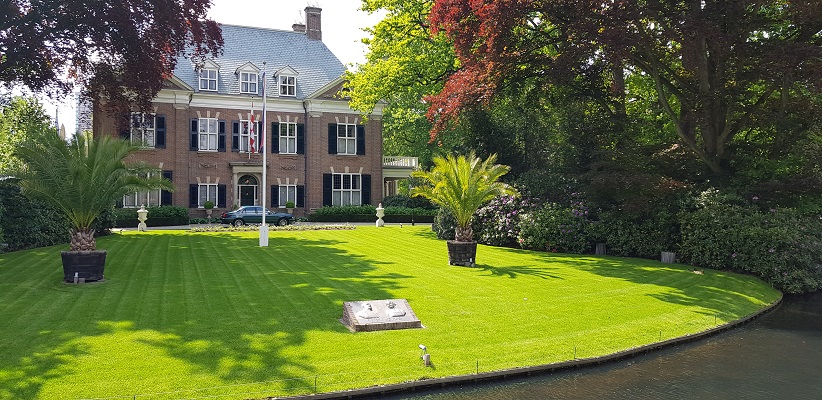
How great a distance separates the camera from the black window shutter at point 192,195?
129 feet

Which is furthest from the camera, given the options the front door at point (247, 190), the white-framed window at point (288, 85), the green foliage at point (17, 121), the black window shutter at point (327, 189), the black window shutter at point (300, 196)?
the black window shutter at point (327, 189)

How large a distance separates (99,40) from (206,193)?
19910 mm

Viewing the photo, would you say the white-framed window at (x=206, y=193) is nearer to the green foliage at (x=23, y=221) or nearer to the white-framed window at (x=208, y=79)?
the white-framed window at (x=208, y=79)

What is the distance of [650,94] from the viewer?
29.5 m

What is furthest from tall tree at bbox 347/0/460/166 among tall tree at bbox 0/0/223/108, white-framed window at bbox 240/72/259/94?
white-framed window at bbox 240/72/259/94

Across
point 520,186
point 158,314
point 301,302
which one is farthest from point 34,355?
point 520,186

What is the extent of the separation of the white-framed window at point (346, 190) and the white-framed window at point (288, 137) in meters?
3.70

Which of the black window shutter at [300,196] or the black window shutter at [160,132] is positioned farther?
the black window shutter at [300,196]

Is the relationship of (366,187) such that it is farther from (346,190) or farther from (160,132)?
(160,132)

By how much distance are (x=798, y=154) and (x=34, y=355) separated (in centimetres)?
2218

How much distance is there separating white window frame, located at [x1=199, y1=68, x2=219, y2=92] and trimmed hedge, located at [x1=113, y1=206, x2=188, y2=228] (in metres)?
9.32

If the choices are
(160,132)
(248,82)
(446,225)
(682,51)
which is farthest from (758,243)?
(160,132)

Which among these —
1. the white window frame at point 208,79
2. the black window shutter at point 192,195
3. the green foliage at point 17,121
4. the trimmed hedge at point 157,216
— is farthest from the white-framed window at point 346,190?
the green foliage at point 17,121

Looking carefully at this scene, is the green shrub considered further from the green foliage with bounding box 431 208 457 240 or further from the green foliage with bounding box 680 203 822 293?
the green foliage with bounding box 431 208 457 240
